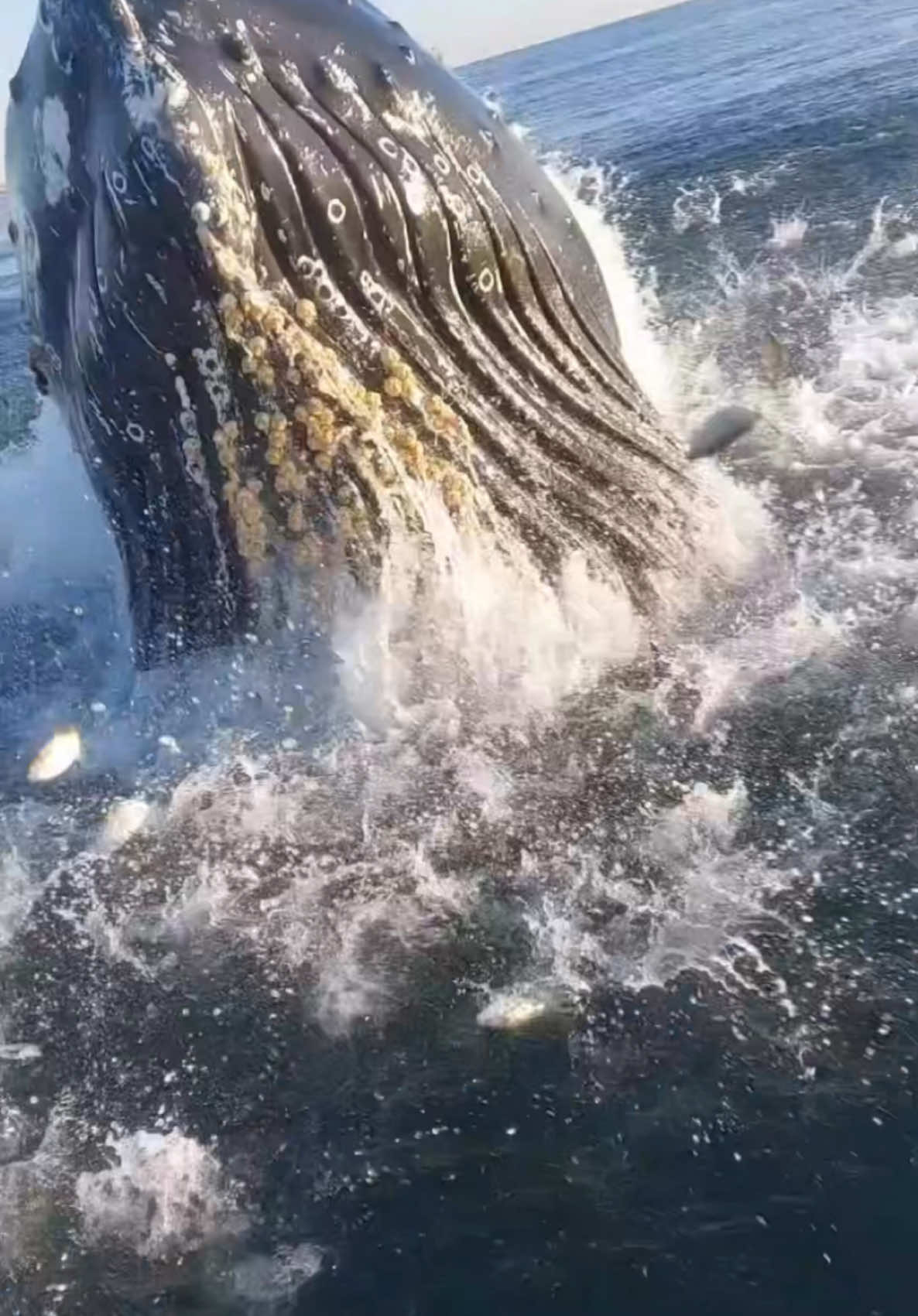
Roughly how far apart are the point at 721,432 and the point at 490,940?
3.39 m

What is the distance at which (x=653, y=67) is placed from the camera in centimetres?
2716

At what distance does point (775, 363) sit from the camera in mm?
8727

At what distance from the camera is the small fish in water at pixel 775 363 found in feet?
28.4

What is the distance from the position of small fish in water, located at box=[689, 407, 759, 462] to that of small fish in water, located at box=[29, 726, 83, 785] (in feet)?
11.7

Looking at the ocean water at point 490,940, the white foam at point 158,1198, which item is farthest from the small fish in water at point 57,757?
the white foam at point 158,1198

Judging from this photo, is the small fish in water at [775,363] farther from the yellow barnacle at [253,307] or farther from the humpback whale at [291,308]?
the yellow barnacle at [253,307]

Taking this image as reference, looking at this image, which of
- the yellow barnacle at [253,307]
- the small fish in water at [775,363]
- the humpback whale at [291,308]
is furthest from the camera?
the small fish in water at [775,363]

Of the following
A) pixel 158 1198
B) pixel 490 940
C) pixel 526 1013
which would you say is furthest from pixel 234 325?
pixel 158 1198

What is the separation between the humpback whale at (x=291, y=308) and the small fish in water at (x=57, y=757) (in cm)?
80

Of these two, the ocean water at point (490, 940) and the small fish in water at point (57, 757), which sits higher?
the small fish in water at point (57, 757)

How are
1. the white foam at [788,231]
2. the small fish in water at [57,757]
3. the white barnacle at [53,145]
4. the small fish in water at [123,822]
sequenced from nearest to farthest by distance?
the white barnacle at [53,145]
the small fish in water at [123,822]
the small fish in water at [57,757]
the white foam at [788,231]

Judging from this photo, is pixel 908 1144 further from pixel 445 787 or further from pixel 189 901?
pixel 189 901

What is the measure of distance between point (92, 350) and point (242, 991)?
8.32 ft

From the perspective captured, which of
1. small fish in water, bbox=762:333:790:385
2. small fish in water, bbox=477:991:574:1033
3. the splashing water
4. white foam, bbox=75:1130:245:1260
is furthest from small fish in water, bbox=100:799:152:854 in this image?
small fish in water, bbox=762:333:790:385
